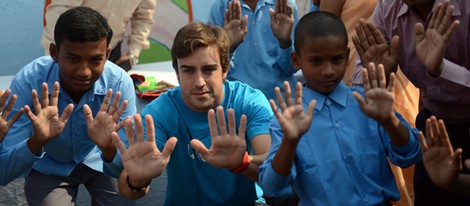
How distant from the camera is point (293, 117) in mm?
3012

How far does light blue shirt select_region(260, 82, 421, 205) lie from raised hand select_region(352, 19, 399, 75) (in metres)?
0.27

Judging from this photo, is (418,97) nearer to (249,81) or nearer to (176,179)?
(249,81)

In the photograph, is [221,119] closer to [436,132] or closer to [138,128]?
[138,128]

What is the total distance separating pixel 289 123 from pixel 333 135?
31 cm

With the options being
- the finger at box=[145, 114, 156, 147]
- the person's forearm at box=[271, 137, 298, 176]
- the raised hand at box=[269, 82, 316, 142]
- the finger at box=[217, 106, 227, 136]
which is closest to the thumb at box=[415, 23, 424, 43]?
the raised hand at box=[269, 82, 316, 142]

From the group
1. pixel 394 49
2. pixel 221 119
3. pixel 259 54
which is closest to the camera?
pixel 221 119

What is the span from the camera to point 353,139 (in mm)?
Answer: 3219

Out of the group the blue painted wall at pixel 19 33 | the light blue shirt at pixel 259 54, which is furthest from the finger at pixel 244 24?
the blue painted wall at pixel 19 33

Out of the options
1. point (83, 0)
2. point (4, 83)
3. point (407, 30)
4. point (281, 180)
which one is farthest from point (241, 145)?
point (4, 83)

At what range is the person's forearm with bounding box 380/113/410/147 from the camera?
3.04 meters

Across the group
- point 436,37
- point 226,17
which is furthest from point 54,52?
point 436,37

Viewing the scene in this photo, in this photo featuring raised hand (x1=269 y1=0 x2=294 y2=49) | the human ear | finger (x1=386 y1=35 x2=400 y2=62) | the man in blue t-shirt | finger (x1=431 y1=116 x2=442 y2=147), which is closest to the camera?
finger (x1=431 y1=116 x2=442 y2=147)

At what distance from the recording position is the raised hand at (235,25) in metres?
4.61

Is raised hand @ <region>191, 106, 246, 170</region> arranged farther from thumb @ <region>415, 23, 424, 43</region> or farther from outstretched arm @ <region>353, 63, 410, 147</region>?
thumb @ <region>415, 23, 424, 43</region>
